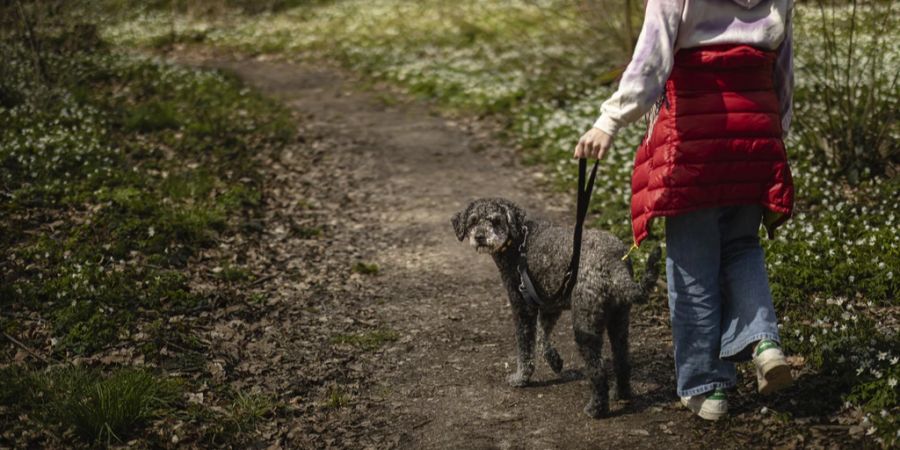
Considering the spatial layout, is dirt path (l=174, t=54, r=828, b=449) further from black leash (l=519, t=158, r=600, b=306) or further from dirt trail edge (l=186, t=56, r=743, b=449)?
black leash (l=519, t=158, r=600, b=306)

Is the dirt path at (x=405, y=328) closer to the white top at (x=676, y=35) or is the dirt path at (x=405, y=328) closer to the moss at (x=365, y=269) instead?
the moss at (x=365, y=269)

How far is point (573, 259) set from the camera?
4.15 metres

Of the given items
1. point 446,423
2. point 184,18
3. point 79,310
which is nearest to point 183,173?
point 79,310

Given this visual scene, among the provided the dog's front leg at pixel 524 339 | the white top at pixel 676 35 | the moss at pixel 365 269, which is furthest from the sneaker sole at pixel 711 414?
the moss at pixel 365 269

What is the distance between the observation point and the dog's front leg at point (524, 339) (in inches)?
186

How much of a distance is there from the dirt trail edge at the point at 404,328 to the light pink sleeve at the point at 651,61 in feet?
6.06

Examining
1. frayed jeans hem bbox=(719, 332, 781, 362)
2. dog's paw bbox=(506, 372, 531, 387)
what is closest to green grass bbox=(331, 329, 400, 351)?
dog's paw bbox=(506, 372, 531, 387)

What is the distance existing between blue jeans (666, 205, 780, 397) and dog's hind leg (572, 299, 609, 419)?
0.42 metres

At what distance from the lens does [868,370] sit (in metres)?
4.38

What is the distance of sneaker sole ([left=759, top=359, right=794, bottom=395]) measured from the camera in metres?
3.79

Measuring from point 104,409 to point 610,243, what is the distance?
10.1ft

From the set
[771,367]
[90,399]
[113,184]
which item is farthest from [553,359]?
[113,184]

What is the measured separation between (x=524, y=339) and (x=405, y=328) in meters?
1.58

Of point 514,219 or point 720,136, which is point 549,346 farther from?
point 720,136
